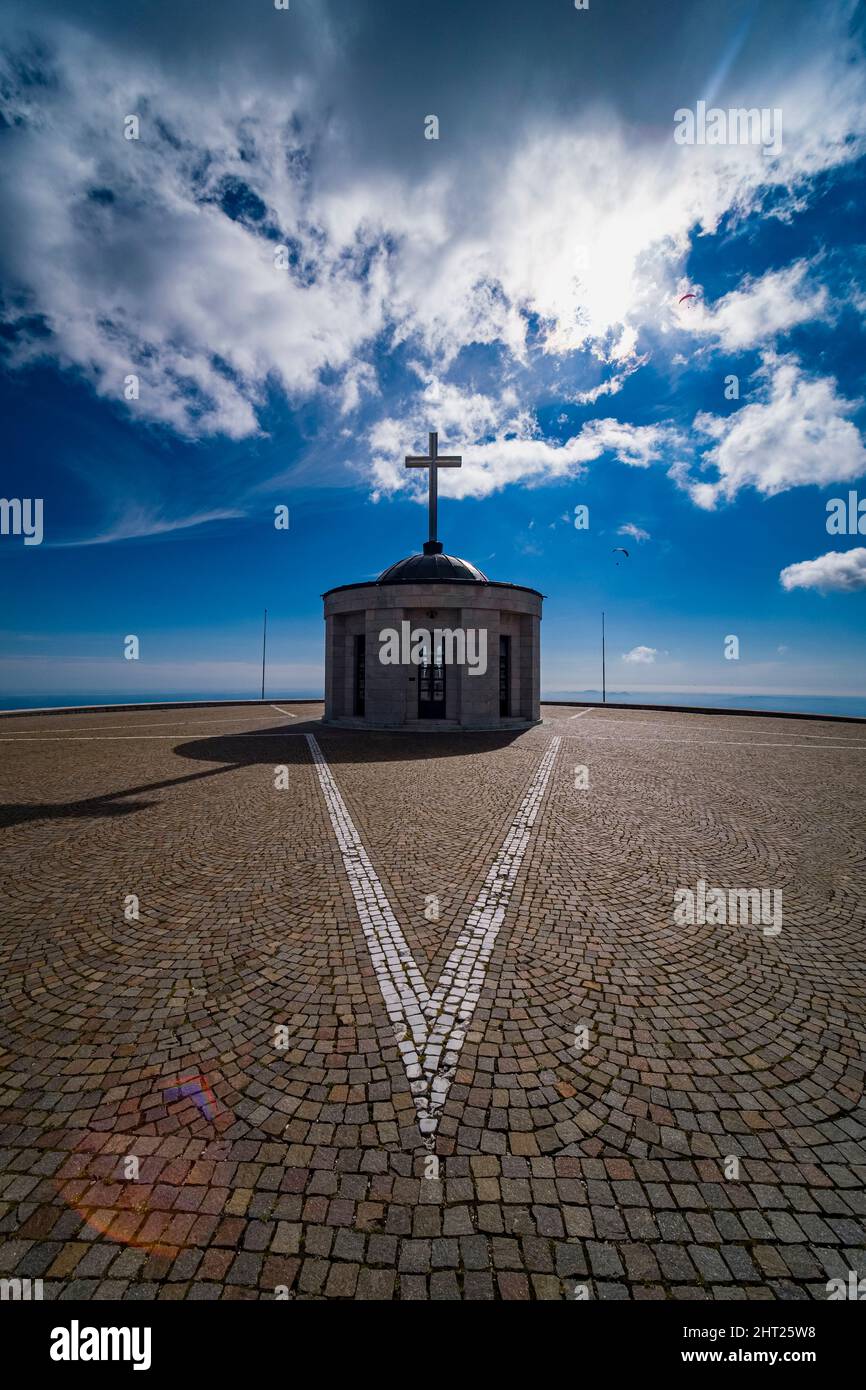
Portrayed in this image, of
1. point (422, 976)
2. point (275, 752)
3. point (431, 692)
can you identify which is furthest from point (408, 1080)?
point (431, 692)

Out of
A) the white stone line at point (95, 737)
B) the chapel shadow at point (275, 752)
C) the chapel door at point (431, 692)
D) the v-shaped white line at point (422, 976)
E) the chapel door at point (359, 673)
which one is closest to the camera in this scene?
the v-shaped white line at point (422, 976)

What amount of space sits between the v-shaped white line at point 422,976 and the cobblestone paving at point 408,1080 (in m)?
0.10

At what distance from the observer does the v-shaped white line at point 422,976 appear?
11.3 ft

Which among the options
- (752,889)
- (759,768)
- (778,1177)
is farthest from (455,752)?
(778,1177)

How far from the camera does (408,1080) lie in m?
3.37

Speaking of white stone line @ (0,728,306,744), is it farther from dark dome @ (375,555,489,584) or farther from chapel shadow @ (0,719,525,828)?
dark dome @ (375,555,489,584)

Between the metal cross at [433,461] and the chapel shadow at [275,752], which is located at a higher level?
the metal cross at [433,461]

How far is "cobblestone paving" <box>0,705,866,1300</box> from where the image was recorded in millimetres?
2350

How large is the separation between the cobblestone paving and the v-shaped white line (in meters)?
0.10

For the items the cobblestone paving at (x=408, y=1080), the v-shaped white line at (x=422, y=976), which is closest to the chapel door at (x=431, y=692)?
the cobblestone paving at (x=408, y=1080)

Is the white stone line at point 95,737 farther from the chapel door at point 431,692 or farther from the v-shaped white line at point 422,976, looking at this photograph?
the v-shaped white line at point 422,976

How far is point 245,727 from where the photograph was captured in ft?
80.0

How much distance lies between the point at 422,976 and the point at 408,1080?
42.9 inches

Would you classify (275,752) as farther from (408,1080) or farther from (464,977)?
(408,1080)
